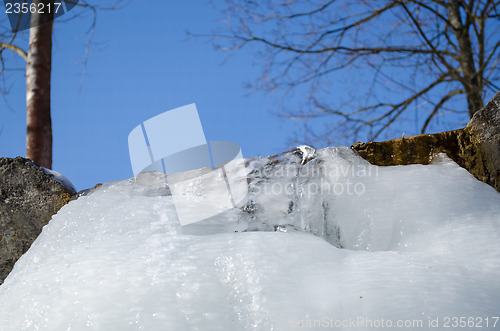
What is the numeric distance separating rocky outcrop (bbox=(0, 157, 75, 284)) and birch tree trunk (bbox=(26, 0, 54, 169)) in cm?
145

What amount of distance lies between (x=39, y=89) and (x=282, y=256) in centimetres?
275

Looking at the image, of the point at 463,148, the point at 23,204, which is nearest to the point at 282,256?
the point at 463,148

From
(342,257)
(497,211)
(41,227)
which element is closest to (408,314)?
(342,257)

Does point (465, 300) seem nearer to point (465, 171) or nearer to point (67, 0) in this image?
point (465, 171)

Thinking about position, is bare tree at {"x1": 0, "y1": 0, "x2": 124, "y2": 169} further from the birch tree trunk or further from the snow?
the snow

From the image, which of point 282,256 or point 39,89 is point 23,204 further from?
point 39,89

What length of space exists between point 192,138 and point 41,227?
0.62 metres

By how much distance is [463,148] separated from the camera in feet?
4.44

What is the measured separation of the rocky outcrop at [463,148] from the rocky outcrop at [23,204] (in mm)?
1056

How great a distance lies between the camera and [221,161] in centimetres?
159

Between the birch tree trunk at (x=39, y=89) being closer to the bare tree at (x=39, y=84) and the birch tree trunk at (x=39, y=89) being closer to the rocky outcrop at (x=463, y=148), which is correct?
the bare tree at (x=39, y=84)

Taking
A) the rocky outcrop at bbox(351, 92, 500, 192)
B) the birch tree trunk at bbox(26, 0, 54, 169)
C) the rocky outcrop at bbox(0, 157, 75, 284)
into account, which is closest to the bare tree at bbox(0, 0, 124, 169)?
the birch tree trunk at bbox(26, 0, 54, 169)

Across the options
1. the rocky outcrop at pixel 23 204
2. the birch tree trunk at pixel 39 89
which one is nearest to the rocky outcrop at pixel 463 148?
the rocky outcrop at pixel 23 204

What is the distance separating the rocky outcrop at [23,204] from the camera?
5.20 ft
